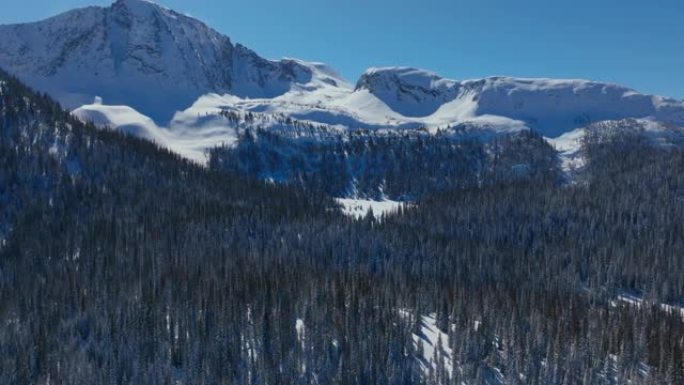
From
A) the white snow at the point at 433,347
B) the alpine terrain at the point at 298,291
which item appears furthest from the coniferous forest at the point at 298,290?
the alpine terrain at the point at 298,291

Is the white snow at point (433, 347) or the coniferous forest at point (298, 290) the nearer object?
the white snow at point (433, 347)

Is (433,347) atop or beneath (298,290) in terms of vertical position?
beneath

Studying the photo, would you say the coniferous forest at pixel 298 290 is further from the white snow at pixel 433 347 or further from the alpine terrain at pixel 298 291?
the alpine terrain at pixel 298 291

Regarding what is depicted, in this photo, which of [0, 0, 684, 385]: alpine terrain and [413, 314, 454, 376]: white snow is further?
[0, 0, 684, 385]: alpine terrain

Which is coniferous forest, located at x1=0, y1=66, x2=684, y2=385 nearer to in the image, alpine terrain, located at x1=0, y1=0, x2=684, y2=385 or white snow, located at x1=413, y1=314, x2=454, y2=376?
white snow, located at x1=413, y1=314, x2=454, y2=376

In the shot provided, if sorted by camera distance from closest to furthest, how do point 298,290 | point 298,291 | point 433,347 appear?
point 433,347 → point 298,291 → point 298,290

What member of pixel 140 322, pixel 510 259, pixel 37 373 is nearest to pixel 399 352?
pixel 140 322

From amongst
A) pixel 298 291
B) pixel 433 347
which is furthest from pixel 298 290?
pixel 433 347

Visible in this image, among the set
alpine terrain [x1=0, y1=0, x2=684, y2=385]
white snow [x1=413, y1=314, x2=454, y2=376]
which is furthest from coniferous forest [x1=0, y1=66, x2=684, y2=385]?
alpine terrain [x1=0, y1=0, x2=684, y2=385]

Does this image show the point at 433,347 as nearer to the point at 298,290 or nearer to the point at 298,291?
the point at 298,291

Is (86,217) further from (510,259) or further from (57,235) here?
(510,259)
